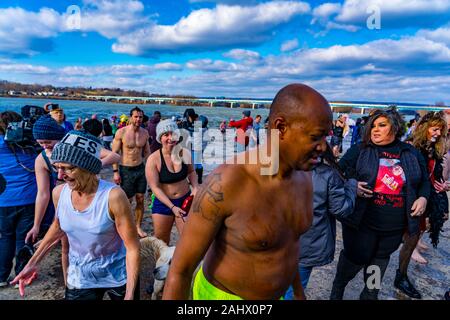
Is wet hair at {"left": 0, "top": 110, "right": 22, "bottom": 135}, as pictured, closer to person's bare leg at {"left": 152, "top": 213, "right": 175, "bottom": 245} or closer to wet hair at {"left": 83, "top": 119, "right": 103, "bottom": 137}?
wet hair at {"left": 83, "top": 119, "right": 103, "bottom": 137}

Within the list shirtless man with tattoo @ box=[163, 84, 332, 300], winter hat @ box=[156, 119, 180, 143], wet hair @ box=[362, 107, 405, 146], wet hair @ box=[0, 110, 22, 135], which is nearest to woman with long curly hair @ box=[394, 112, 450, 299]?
wet hair @ box=[362, 107, 405, 146]

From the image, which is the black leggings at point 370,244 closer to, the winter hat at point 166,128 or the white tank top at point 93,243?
the white tank top at point 93,243

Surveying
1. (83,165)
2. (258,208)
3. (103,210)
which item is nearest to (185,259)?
(258,208)

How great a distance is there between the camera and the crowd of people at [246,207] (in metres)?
1.41

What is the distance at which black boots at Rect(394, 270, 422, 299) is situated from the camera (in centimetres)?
360

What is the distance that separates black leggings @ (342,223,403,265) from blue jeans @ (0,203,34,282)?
3840 millimetres

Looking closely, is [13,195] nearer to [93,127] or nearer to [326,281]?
[93,127]

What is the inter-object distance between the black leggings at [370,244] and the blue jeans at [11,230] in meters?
3.84

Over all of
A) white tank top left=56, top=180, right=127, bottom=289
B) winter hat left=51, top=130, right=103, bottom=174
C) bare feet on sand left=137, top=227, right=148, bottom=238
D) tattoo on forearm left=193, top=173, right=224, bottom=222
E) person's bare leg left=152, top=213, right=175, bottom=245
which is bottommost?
bare feet on sand left=137, top=227, right=148, bottom=238

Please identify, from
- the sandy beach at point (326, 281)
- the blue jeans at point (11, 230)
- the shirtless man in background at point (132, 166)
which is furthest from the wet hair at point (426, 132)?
the blue jeans at point (11, 230)

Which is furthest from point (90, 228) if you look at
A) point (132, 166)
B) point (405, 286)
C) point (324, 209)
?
A: point (405, 286)

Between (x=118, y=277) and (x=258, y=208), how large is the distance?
1.44 m

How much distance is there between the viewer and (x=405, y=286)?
373cm

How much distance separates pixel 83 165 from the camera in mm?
1992
